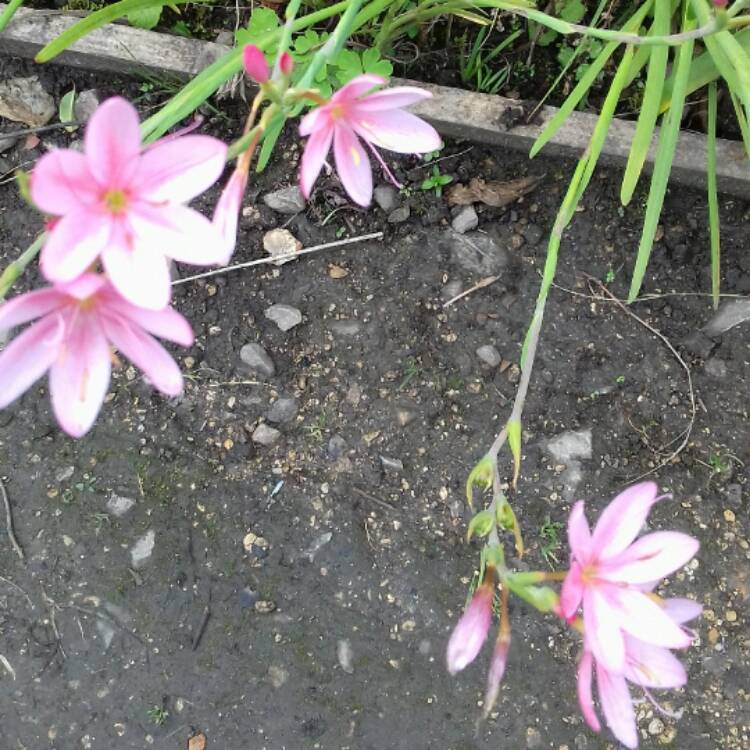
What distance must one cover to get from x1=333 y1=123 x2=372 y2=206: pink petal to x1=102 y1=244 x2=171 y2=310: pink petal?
0.37 m

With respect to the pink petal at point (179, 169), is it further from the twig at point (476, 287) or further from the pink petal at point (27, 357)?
the twig at point (476, 287)

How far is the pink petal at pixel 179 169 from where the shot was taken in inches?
31.8

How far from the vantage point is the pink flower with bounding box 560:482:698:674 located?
2.75ft

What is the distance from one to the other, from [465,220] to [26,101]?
1059 mm

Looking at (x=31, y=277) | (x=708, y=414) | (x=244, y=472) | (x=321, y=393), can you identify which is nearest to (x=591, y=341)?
(x=708, y=414)

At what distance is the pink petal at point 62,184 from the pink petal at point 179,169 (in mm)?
53

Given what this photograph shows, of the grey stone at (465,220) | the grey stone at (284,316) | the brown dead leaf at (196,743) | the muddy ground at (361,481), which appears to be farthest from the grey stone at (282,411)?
the brown dead leaf at (196,743)

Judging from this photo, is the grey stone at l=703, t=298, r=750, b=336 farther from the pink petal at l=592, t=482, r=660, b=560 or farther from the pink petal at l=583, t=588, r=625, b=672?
the pink petal at l=583, t=588, r=625, b=672

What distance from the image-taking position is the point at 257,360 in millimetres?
1711

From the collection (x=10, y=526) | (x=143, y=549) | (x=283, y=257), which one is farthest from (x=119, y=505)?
(x=283, y=257)

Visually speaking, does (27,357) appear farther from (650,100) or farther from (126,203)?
(650,100)

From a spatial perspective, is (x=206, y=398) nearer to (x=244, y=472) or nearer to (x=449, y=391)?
(x=244, y=472)

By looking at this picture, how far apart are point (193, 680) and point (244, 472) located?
0.44 metres

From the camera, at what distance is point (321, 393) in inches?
67.6
